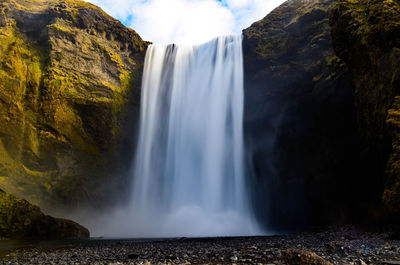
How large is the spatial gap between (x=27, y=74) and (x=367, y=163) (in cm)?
2544

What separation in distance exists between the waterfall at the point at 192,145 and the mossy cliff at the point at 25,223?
5885 millimetres

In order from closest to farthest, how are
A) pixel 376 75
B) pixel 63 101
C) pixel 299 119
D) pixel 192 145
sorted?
pixel 376 75
pixel 299 119
pixel 63 101
pixel 192 145

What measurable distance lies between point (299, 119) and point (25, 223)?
811 inches

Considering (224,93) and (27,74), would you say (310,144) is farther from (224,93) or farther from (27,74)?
(27,74)

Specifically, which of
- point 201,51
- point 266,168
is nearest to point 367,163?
point 266,168

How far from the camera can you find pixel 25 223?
53.5 feet

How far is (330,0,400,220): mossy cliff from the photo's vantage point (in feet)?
33.6

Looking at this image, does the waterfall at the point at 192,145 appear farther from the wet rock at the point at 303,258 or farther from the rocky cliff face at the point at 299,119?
the wet rock at the point at 303,258

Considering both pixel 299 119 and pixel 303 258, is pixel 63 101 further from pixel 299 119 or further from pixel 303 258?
pixel 303 258

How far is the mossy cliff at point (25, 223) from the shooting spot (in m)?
15.7

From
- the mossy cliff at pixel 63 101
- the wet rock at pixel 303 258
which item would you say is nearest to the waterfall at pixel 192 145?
the mossy cliff at pixel 63 101

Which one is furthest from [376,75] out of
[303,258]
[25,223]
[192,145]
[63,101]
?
[63,101]

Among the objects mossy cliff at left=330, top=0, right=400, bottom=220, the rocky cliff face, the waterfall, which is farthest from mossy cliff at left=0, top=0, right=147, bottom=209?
mossy cliff at left=330, top=0, right=400, bottom=220

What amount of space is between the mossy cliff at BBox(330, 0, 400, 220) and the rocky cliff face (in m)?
4.11
